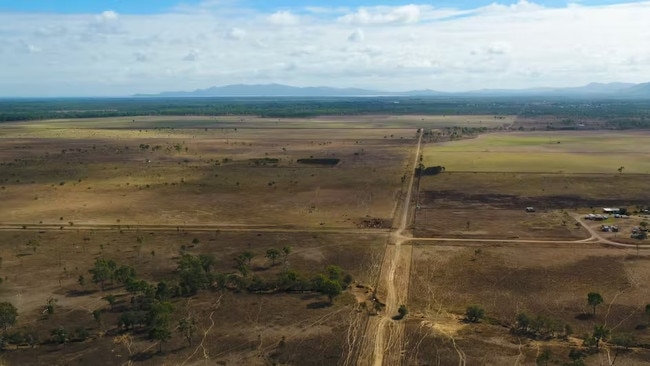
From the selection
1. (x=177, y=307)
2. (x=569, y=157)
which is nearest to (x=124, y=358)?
(x=177, y=307)

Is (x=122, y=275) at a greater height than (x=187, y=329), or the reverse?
(x=122, y=275)

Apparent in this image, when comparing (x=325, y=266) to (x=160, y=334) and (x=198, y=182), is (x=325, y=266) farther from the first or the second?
(x=198, y=182)

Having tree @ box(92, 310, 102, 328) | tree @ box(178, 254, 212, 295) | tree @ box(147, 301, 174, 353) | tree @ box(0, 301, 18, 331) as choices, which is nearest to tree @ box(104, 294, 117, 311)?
tree @ box(92, 310, 102, 328)

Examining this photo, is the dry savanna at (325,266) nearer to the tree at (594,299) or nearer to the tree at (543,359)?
the tree at (594,299)

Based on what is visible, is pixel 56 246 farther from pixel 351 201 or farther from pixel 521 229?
pixel 521 229

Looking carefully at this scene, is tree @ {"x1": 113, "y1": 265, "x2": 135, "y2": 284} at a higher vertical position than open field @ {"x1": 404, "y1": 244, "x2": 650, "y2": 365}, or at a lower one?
higher

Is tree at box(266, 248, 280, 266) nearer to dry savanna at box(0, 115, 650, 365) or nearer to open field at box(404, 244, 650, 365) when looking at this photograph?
dry savanna at box(0, 115, 650, 365)

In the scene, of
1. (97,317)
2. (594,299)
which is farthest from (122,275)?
(594,299)

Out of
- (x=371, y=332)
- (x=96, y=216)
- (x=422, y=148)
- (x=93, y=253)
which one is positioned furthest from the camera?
(x=422, y=148)
